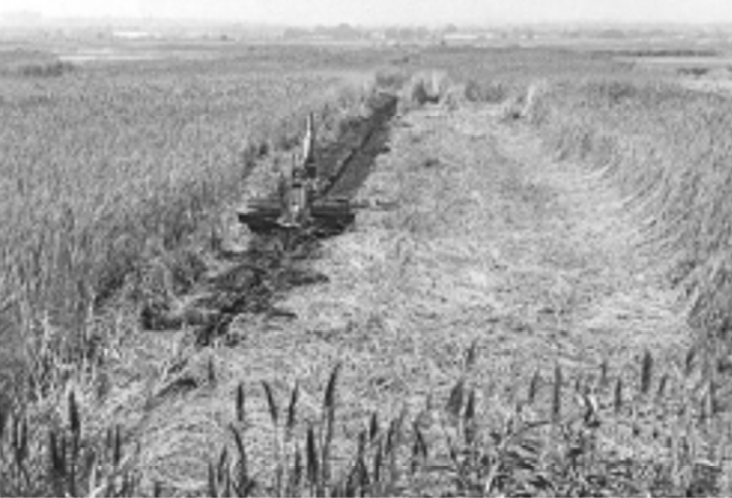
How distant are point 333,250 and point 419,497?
371 cm

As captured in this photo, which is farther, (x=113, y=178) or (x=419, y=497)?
(x=113, y=178)

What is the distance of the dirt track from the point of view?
3809 millimetres

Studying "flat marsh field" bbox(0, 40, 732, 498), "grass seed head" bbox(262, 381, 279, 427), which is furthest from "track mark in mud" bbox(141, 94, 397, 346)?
"grass seed head" bbox(262, 381, 279, 427)

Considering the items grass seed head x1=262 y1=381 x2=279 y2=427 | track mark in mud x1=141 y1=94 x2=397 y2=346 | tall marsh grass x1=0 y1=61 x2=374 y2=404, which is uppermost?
grass seed head x1=262 y1=381 x2=279 y2=427

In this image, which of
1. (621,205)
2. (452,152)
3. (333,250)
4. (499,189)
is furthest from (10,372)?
(452,152)

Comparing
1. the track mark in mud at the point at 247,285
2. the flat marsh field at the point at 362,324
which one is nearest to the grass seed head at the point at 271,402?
the flat marsh field at the point at 362,324

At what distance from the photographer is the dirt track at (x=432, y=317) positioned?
3.81m

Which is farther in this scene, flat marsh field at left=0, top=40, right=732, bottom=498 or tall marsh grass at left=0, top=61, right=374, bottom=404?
tall marsh grass at left=0, top=61, right=374, bottom=404

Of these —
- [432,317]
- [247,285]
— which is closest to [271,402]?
[432,317]

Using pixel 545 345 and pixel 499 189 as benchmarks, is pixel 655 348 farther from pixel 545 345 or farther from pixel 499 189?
pixel 499 189

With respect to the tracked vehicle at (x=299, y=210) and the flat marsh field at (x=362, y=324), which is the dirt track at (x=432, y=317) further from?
the tracked vehicle at (x=299, y=210)

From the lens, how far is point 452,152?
1301cm

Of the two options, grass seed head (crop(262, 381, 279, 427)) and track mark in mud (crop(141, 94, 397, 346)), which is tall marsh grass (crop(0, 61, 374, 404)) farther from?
grass seed head (crop(262, 381, 279, 427))

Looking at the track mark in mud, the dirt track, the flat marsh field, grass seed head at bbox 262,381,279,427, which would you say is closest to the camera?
grass seed head at bbox 262,381,279,427
